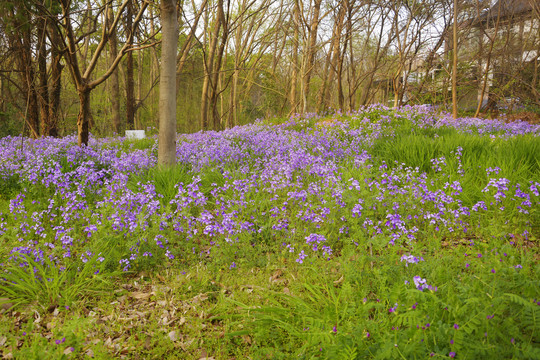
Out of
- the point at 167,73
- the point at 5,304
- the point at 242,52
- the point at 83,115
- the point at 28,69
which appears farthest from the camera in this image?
the point at 242,52

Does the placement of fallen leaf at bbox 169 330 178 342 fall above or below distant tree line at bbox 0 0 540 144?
below

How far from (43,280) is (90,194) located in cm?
227

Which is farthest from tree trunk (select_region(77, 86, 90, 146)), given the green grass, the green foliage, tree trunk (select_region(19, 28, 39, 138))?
the green foliage

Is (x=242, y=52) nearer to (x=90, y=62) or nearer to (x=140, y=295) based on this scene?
(x=90, y=62)

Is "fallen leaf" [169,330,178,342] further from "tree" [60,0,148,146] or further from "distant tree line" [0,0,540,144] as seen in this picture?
"tree" [60,0,148,146]

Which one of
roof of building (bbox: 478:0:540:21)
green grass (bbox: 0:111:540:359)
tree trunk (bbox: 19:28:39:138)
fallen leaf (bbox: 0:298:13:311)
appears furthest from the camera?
roof of building (bbox: 478:0:540:21)

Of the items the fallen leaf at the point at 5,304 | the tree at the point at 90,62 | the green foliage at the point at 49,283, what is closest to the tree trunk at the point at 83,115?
the tree at the point at 90,62

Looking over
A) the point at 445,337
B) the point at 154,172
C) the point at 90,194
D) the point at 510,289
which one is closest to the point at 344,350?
the point at 445,337

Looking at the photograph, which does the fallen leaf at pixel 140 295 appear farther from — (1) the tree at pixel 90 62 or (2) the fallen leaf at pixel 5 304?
(1) the tree at pixel 90 62

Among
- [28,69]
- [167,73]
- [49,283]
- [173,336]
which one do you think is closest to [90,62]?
[167,73]

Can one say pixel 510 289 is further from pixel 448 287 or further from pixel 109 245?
pixel 109 245

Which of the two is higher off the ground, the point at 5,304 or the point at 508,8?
the point at 508,8

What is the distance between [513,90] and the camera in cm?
1542

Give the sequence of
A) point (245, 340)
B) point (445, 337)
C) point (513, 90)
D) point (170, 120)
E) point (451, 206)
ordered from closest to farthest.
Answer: point (445, 337) < point (245, 340) < point (451, 206) < point (170, 120) < point (513, 90)
